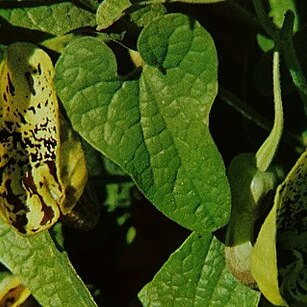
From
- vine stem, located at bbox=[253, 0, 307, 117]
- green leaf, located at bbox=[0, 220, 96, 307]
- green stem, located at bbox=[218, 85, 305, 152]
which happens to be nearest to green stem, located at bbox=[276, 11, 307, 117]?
vine stem, located at bbox=[253, 0, 307, 117]

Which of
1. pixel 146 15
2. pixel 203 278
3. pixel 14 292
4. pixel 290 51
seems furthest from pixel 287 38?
pixel 14 292

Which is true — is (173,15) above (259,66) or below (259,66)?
above

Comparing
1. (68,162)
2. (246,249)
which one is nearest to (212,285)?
(246,249)

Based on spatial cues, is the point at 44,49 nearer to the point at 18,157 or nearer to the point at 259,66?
the point at 18,157

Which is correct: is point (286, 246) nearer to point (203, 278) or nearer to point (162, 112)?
point (203, 278)

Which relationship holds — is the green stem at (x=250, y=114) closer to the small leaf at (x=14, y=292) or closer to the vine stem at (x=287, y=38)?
the vine stem at (x=287, y=38)

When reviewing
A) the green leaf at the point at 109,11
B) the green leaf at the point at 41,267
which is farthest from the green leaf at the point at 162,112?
Result: the green leaf at the point at 41,267
